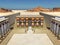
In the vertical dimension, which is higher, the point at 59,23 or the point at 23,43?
the point at 59,23

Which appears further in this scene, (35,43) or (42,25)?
(42,25)

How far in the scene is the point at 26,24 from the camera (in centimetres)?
2131

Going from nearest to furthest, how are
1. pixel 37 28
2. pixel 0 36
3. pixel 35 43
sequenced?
pixel 35 43 → pixel 0 36 → pixel 37 28

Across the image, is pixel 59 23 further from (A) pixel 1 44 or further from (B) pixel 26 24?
(B) pixel 26 24

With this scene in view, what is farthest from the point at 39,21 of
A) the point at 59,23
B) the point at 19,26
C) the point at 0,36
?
the point at 0,36

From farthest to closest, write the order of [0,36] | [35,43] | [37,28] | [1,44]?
[37,28], [0,36], [1,44], [35,43]

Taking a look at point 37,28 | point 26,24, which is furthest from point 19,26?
point 37,28

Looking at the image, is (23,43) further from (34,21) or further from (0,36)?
(34,21)

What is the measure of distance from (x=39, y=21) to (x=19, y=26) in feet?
9.20

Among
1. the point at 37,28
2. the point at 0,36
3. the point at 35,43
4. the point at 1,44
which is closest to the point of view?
the point at 35,43

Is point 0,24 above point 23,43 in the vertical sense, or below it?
above

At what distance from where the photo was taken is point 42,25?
21.6 metres

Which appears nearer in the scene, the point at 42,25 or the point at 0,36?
the point at 0,36

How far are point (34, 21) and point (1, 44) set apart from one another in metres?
9.94
